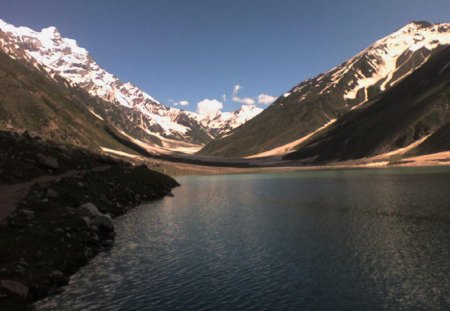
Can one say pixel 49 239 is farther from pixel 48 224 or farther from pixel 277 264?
pixel 277 264

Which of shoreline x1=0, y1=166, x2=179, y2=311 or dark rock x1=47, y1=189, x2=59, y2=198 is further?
dark rock x1=47, y1=189, x2=59, y2=198

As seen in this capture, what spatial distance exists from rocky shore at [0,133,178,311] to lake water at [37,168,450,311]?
1.76 m

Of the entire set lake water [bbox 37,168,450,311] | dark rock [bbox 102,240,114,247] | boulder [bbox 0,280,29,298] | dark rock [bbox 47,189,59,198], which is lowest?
lake water [bbox 37,168,450,311]

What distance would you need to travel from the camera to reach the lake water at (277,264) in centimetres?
2877

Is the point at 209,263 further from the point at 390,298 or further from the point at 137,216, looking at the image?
the point at 137,216

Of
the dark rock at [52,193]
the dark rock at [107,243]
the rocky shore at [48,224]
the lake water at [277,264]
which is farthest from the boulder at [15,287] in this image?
the dark rock at [52,193]

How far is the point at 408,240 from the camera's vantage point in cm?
4447

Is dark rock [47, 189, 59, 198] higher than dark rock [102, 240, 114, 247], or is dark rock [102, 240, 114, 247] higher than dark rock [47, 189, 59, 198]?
Result: dark rock [47, 189, 59, 198]

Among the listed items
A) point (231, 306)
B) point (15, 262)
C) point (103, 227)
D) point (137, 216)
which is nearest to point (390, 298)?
point (231, 306)

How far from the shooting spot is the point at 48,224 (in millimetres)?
41781

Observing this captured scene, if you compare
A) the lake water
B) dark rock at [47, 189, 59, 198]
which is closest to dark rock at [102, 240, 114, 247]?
the lake water

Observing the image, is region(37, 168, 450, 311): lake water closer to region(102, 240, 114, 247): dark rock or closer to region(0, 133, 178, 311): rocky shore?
region(102, 240, 114, 247): dark rock

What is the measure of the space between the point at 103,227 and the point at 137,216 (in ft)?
69.1

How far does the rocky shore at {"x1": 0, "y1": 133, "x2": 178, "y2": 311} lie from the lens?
98.4ft
